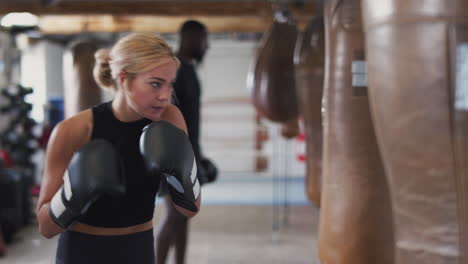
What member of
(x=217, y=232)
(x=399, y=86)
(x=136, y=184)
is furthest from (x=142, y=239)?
(x=217, y=232)

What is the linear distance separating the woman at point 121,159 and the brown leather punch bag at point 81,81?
0.98 metres

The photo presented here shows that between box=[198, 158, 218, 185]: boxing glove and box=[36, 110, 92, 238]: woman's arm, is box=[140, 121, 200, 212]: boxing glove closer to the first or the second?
box=[36, 110, 92, 238]: woman's arm

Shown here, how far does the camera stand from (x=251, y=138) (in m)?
7.85

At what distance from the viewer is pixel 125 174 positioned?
119 centimetres

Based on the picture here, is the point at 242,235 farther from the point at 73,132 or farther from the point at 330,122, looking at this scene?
the point at 73,132

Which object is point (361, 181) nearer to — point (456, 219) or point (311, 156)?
point (456, 219)

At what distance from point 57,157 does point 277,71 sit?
78.0 inches

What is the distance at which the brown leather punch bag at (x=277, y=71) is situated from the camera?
296 cm

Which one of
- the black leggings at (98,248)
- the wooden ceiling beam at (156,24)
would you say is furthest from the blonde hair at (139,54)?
the wooden ceiling beam at (156,24)

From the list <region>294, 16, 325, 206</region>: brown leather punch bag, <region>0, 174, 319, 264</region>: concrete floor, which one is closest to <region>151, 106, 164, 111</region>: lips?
<region>294, 16, 325, 206</region>: brown leather punch bag

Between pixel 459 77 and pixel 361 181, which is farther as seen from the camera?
pixel 361 181

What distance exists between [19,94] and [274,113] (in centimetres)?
291

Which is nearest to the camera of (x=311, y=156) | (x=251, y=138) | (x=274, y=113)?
(x=311, y=156)

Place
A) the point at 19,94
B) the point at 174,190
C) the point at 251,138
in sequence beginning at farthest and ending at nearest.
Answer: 1. the point at 251,138
2. the point at 19,94
3. the point at 174,190
